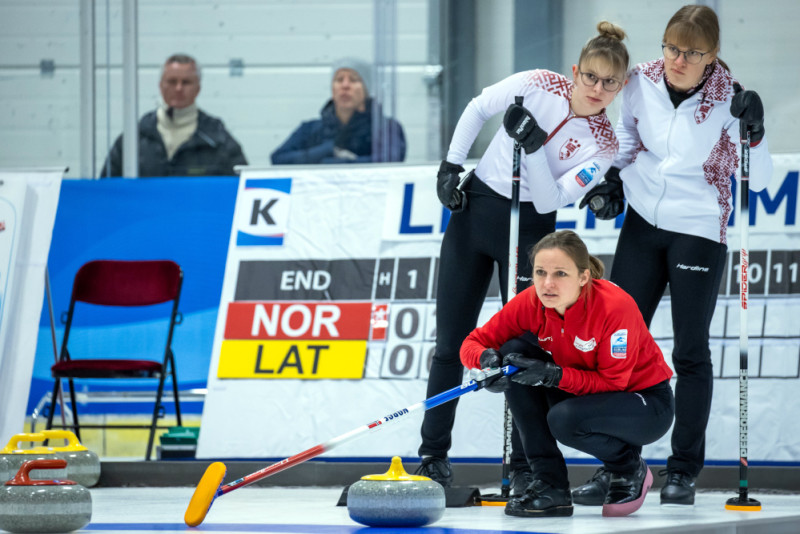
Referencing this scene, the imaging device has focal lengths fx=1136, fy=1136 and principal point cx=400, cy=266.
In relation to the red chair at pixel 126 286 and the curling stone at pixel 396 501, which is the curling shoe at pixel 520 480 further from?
the red chair at pixel 126 286

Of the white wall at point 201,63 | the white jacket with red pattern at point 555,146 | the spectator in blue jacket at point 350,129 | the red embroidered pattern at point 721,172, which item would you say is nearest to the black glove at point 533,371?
the white jacket with red pattern at point 555,146

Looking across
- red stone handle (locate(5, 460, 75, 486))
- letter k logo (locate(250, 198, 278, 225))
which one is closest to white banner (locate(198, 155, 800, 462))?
letter k logo (locate(250, 198, 278, 225))

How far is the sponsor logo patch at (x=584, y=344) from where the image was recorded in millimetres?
2758

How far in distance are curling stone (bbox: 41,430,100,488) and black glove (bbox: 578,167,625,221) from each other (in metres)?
1.77

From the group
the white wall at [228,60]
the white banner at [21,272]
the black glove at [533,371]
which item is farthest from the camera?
the white wall at [228,60]

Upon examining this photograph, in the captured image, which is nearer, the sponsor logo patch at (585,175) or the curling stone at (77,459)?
the sponsor logo patch at (585,175)

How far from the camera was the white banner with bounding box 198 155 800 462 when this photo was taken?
4.14 m

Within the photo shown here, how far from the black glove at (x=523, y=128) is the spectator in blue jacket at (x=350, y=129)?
8.25ft

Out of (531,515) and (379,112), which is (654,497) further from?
(379,112)

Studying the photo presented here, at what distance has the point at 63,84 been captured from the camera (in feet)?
18.6

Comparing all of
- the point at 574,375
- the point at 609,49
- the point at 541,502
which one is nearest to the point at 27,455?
the point at 541,502

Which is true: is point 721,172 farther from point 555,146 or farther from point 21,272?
point 21,272

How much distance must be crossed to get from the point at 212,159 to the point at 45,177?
3.46 feet

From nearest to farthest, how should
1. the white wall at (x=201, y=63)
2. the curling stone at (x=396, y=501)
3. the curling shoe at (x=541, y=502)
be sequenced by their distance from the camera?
the curling stone at (x=396, y=501)
the curling shoe at (x=541, y=502)
the white wall at (x=201, y=63)
